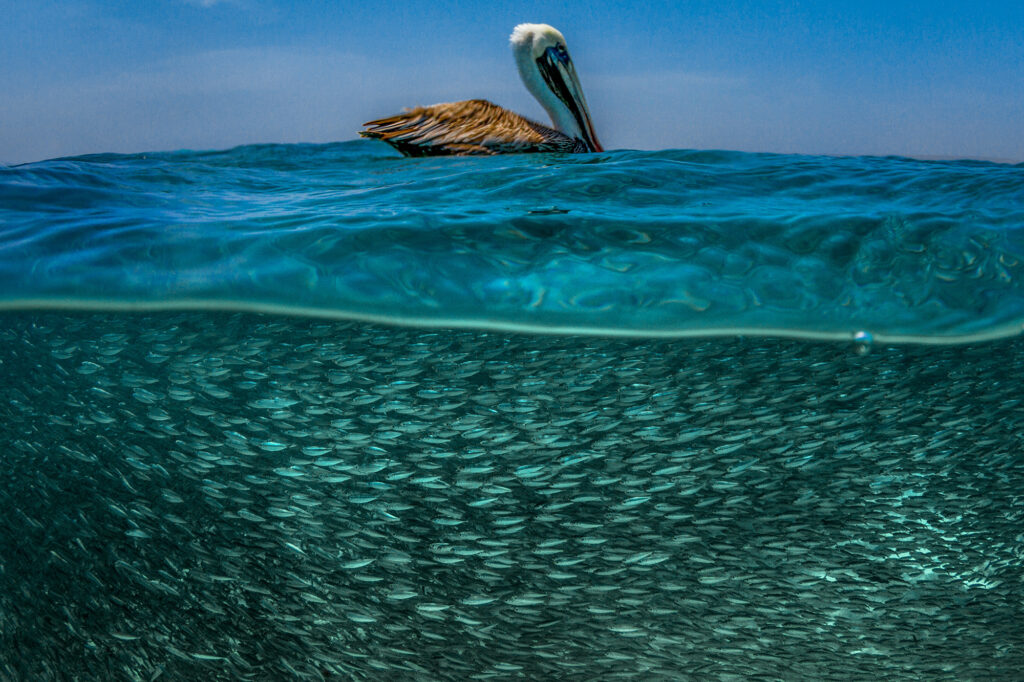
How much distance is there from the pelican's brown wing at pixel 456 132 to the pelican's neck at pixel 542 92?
87.7 inches

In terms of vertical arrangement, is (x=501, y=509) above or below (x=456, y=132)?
below

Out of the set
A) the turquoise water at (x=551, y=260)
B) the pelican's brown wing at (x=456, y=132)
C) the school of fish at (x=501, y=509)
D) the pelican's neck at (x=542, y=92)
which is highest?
the pelican's neck at (x=542, y=92)

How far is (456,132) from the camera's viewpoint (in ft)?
20.1

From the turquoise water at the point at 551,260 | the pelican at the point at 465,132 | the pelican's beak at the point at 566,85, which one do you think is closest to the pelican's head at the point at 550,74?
the pelican's beak at the point at 566,85

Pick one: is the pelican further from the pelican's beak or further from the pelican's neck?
the pelican's beak

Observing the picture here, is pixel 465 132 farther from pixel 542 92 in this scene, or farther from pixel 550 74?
pixel 550 74

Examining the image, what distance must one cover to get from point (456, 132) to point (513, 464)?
13.5 ft

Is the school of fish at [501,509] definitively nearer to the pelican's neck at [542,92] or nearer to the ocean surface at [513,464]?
the ocean surface at [513,464]

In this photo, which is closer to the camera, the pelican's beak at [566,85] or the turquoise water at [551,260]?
the turquoise water at [551,260]

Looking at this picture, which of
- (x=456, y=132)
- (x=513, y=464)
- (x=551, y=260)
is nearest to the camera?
(x=513, y=464)

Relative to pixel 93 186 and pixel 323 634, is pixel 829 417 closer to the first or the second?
pixel 323 634

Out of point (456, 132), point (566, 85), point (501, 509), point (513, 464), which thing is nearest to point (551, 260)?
point (513, 464)

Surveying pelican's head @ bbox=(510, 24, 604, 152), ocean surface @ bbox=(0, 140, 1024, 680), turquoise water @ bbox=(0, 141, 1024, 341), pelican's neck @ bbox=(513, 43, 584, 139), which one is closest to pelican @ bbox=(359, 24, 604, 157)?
pelican's neck @ bbox=(513, 43, 584, 139)

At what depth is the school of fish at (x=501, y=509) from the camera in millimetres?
2557
